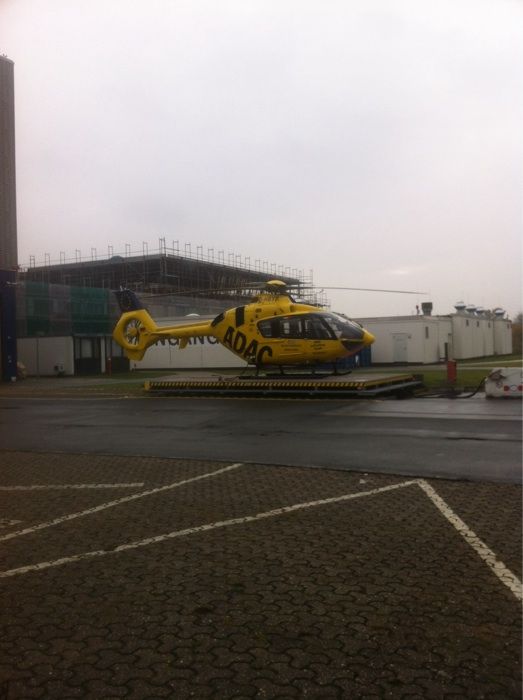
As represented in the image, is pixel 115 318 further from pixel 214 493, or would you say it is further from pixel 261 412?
pixel 214 493

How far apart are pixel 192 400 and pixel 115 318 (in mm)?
24301

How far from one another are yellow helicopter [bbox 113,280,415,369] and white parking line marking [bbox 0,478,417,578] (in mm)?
13463

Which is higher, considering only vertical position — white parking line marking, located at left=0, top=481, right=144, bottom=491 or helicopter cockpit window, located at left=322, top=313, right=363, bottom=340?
helicopter cockpit window, located at left=322, top=313, right=363, bottom=340

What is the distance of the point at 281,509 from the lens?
656cm

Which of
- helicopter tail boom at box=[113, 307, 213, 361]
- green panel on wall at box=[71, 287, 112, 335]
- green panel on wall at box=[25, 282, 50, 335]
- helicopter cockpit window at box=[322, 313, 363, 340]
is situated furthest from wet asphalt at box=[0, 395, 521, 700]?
green panel on wall at box=[25, 282, 50, 335]

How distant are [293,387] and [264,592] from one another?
15327 millimetres

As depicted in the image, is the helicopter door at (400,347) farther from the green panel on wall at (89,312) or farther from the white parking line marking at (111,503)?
the white parking line marking at (111,503)

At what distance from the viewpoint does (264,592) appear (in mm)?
4367

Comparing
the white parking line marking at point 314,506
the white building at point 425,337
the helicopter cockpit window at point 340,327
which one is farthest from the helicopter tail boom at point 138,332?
the white parking line marking at point 314,506

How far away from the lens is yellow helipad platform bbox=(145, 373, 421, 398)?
61.0 ft

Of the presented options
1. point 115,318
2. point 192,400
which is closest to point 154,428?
point 192,400

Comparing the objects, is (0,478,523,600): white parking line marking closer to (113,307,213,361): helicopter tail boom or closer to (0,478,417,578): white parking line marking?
(0,478,417,578): white parking line marking

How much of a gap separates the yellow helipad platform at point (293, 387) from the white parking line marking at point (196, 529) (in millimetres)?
10948

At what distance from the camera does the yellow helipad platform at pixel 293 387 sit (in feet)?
61.0
